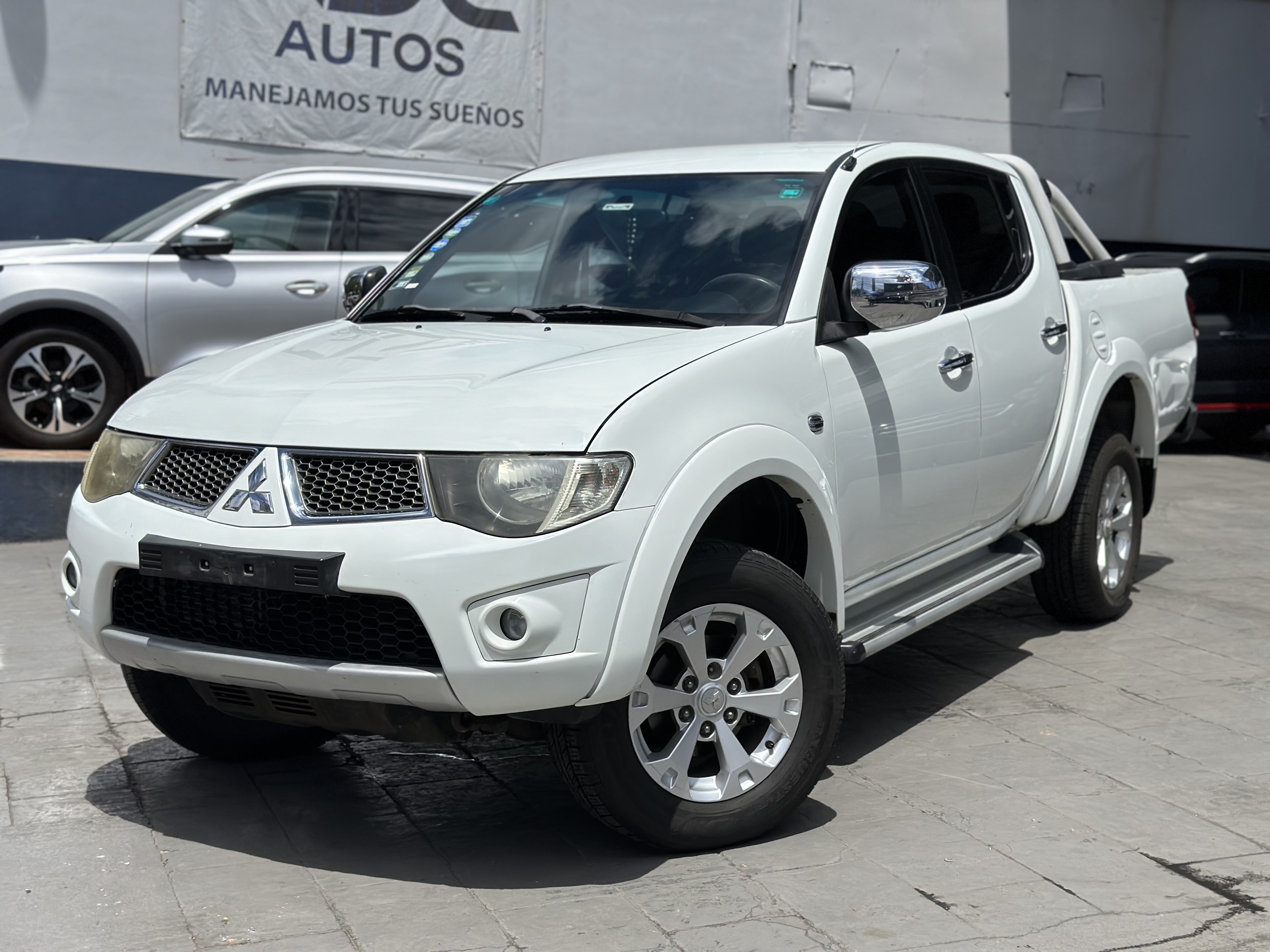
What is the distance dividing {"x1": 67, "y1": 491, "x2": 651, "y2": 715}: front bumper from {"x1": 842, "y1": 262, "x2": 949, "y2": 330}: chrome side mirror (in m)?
1.14

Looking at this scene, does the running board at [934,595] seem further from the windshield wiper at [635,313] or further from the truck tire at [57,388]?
the truck tire at [57,388]

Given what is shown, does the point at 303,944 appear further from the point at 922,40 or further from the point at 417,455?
the point at 922,40

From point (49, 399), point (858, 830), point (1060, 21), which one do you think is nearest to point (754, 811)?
point (858, 830)

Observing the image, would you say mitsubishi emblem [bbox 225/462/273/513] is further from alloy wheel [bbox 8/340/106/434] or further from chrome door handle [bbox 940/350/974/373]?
alloy wheel [bbox 8/340/106/434]

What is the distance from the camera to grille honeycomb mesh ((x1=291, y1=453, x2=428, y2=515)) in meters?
3.48

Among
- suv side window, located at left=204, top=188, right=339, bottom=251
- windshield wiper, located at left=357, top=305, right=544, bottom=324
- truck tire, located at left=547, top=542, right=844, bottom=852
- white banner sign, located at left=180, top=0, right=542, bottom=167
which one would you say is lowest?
truck tire, located at left=547, top=542, right=844, bottom=852

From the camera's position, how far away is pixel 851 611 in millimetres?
4648

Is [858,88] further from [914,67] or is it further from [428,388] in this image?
[428,388]

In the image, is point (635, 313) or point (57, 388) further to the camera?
point (57, 388)

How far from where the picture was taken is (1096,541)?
6.21 m

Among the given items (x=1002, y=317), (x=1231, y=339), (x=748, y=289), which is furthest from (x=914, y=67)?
(x=748, y=289)

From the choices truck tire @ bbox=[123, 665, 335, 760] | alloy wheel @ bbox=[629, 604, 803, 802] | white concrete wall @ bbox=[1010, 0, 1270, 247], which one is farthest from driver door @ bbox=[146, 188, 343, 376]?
white concrete wall @ bbox=[1010, 0, 1270, 247]

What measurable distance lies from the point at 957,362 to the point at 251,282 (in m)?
5.24

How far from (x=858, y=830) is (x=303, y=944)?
1.54 meters
